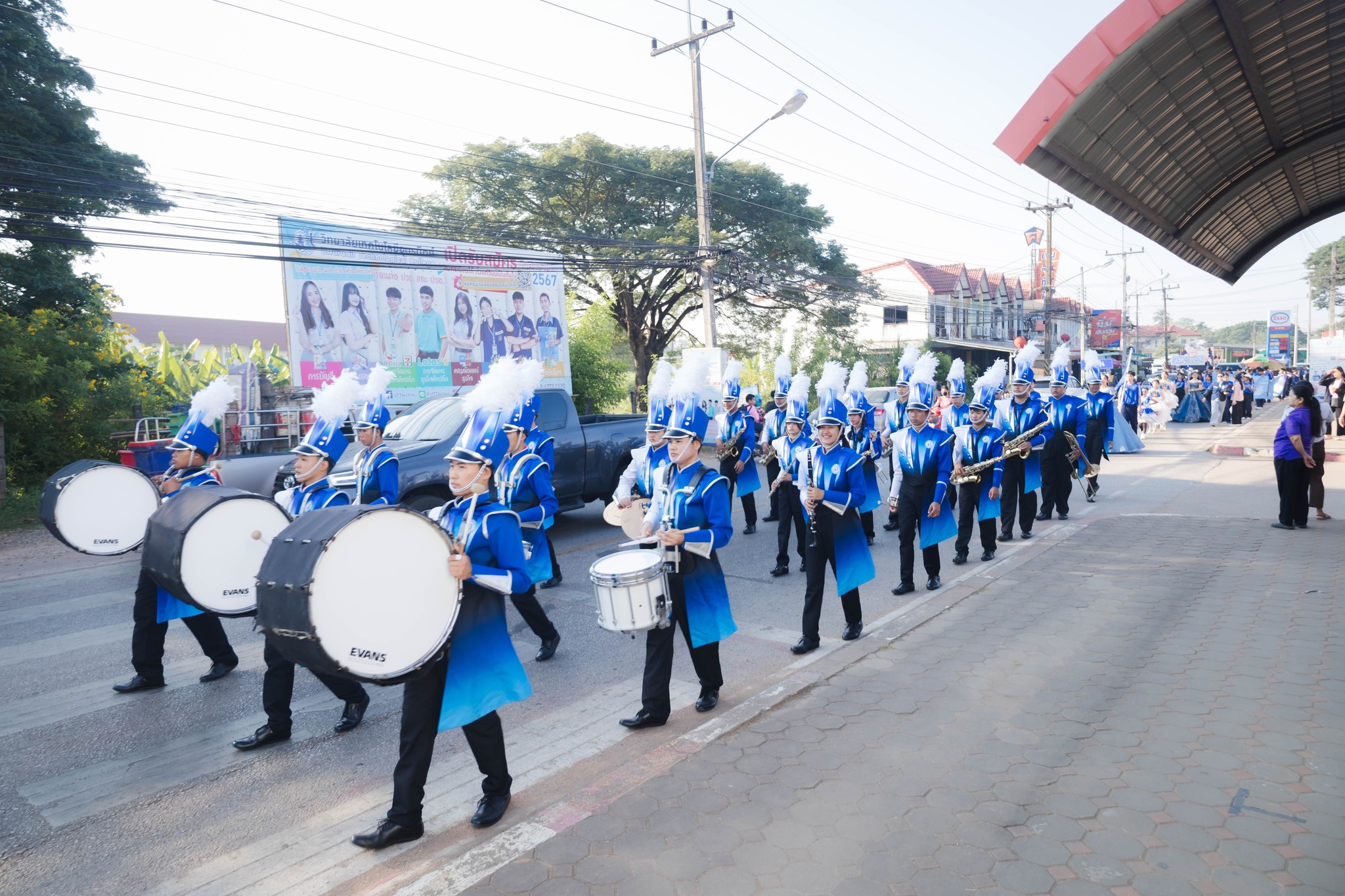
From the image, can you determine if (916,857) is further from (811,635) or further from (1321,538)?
(1321,538)

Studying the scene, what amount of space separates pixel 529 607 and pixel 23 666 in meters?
3.85

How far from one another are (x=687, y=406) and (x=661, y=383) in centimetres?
119

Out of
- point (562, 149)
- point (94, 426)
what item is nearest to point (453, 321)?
point (94, 426)

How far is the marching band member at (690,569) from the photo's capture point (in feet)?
15.8

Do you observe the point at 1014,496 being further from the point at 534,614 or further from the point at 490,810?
the point at 490,810

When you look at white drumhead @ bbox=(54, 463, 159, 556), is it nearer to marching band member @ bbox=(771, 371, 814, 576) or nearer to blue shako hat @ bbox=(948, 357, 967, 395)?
marching band member @ bbox=(771, 371, 814, 576)

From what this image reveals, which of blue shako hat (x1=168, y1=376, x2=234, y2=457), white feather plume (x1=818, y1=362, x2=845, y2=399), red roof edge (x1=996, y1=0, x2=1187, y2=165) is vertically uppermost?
red roof edge (x1=996, y1=0, x2=1187, y2=165)

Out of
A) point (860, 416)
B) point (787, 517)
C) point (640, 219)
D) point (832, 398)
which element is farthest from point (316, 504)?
point (640, 219)

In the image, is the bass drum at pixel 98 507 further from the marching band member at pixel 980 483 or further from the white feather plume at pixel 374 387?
the marching band member at pixel 980 483

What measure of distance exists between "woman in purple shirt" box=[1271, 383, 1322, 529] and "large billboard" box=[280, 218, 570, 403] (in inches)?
467

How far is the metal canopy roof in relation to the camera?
3.38 m

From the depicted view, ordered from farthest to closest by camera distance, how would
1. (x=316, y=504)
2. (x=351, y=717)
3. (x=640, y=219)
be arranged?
(x=640, y=219)
(x=316, y=504)
(x=351, y=717)

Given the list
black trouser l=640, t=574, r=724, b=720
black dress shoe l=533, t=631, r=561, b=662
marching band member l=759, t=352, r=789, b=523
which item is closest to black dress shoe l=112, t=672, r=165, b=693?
black dress shoe l=533, t=631, r=561, b=662

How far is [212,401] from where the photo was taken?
6.31m
